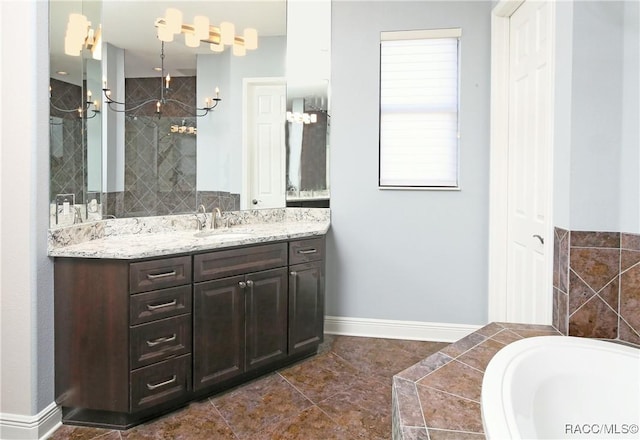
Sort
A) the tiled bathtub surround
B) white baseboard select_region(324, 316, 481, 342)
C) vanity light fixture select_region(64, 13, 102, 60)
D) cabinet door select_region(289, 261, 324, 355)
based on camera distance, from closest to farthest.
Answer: the tiled bathtub surround → vanity light fixture select_region(64, 13, 102, 60) → cabinet door select_region(289, 261, 324, 355) → white baseboard select_region(324, 316, 481, 342)

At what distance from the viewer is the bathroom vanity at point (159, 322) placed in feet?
6.67

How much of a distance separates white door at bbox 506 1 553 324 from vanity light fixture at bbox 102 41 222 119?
2033mm

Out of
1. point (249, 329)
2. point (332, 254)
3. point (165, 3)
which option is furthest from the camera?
point (332, 254)

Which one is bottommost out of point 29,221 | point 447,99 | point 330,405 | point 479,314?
point 330,405

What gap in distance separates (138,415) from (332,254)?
1792 millimetres

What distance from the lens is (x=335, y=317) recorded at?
3.42 metres

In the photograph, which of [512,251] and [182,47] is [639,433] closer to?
[512,251]

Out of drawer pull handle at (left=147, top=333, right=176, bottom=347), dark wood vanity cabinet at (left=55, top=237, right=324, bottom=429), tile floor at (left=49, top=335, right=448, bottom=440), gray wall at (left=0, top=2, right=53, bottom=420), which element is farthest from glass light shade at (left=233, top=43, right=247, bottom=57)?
tile floor at (left=49, top=335, right=448, bottom=440)

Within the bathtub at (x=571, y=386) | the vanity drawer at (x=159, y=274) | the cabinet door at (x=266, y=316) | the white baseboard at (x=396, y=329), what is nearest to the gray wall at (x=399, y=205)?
the white baseboard at (x=396, y=329)

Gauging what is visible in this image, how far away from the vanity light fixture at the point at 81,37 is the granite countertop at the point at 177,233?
3.10ft

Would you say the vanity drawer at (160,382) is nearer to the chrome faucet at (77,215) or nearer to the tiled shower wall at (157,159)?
the chrome faucet at (77,215)

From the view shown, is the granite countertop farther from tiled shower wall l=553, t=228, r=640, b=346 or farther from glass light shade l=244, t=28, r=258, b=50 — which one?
tiled shower wall l=553, t=228, r=640, b=346

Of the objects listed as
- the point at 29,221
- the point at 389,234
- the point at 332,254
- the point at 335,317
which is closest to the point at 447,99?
the point at 389,234

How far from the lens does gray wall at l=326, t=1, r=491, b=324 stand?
3125 mm
